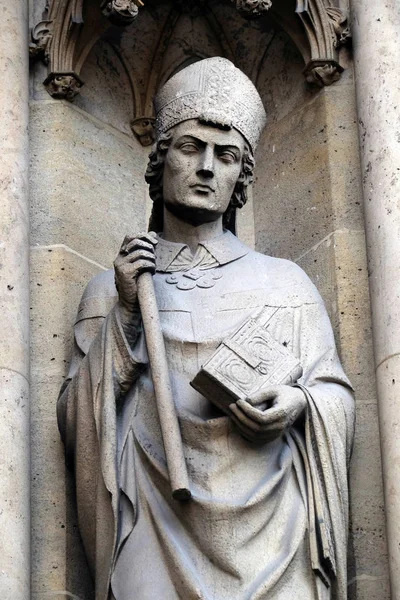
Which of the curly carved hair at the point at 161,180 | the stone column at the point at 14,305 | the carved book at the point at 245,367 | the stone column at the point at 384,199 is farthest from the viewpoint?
the curly carved hair at the point at 161,180

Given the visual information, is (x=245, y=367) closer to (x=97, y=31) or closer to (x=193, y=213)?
(x=193, y=213)

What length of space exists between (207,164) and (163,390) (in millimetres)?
1003

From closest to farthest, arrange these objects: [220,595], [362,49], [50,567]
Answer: [220,595] < [50,567] < [362,49]

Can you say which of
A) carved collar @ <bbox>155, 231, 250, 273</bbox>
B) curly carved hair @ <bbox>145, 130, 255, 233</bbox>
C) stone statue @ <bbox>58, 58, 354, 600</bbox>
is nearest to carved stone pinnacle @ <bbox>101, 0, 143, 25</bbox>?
stone statue @ <bbox>58, 58, 354, 600</bbox>

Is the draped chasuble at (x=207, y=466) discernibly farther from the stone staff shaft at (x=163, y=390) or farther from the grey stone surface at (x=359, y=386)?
the grey stone surface at (x=359, y=386)

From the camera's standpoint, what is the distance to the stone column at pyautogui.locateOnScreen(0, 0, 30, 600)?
7207 millimetres

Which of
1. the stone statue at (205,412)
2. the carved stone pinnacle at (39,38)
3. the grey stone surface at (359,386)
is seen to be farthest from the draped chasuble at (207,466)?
the carved stone pinnacle at (39,38)

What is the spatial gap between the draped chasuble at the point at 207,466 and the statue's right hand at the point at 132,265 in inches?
3.9

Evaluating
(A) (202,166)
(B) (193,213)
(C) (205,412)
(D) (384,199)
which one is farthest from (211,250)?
(C) (205,412)

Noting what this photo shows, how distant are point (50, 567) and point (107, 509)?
0.49 meters

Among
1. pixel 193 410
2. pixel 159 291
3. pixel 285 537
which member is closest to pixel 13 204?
pixel 159 291

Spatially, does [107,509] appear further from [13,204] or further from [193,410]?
[13,204]

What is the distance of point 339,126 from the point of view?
833cm

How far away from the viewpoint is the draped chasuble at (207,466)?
695 cm
